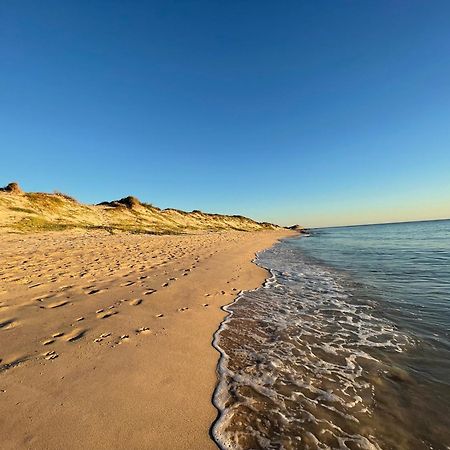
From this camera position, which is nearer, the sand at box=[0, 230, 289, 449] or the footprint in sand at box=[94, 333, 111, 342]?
the sand at box=[0, 230, 289, 449]

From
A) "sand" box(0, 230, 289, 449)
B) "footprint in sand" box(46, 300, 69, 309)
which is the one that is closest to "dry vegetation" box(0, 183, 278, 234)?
"footprint in sand" box(46, 300, 69, 309)

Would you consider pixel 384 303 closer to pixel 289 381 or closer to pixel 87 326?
pixel 289 381

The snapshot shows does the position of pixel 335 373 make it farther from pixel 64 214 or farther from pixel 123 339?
pixel 64 214

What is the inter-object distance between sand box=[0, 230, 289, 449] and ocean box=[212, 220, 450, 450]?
19.1 inches

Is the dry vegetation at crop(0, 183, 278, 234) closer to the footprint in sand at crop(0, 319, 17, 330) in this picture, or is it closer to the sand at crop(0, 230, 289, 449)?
the sand at crop(0, 230, 289, 449)

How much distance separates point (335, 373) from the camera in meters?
4.89

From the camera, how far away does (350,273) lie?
573 inches

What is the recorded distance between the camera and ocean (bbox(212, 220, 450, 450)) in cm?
344

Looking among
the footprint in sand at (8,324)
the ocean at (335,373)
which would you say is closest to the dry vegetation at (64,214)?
the footprint in sand at (8,324)

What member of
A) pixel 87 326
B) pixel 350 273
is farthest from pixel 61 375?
pixel 350 273

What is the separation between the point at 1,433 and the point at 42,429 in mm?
405

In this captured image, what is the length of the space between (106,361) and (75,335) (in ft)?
4.42

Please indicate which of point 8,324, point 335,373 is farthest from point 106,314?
point 335,373

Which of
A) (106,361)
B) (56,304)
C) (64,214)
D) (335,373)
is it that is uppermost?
(64,214)
